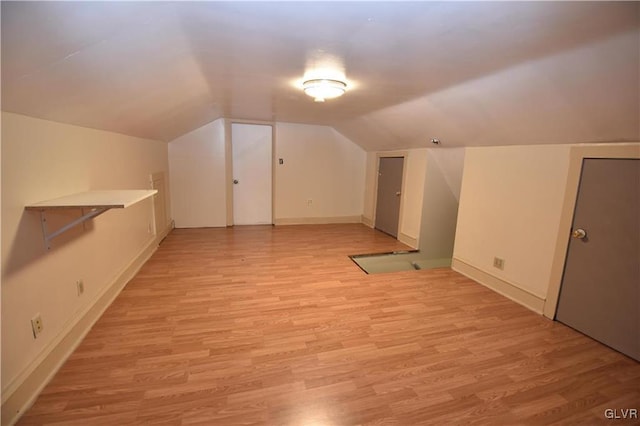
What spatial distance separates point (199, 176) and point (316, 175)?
2125mm

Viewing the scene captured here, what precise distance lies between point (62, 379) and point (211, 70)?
85.9 inches

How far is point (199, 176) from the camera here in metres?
5.00

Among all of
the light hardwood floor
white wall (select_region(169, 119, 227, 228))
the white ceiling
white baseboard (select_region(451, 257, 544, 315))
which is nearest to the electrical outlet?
the light hardwood floor

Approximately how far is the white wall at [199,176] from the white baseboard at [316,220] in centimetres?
116

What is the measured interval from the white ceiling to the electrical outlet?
1123 millimetres

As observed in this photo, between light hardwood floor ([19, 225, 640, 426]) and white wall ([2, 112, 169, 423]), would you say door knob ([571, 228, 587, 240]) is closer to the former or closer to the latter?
light hardwood floor ([19, 225, 640, 426])

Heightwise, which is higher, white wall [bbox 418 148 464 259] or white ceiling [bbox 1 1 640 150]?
white ceiling [bbox 1 1 640 150]

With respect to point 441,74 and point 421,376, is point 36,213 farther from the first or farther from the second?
point 441,74

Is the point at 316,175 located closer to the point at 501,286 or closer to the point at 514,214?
the point at 514,214

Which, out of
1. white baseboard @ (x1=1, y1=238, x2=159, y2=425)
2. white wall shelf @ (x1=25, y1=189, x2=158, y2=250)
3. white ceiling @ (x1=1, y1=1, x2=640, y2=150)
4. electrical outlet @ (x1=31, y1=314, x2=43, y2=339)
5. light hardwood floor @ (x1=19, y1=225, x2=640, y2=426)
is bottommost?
light hardwood floor @ (x1=19, y1=225, x2=640, y2=426)

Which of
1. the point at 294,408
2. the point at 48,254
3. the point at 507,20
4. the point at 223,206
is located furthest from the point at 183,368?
the point at 223,206

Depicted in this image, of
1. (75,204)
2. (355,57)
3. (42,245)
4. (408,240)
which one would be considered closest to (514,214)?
(408,240)

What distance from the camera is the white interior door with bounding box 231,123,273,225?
5.19 metres

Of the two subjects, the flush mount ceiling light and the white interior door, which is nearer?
the flush mount ceiling light
